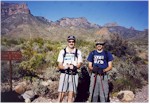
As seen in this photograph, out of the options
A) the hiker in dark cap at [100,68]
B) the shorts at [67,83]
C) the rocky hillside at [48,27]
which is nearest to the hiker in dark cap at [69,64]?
the shorts at [67,83]

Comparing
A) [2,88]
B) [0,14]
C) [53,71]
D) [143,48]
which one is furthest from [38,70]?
[143,48]

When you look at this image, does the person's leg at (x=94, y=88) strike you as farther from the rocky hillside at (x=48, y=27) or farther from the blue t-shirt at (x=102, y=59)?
the rocky hillside at (x=48, y=27)

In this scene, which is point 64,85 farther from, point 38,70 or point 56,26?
point 56,26

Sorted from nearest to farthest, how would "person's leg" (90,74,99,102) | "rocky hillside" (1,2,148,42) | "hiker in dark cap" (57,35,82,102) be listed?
"hiker in dark cap" (57,35,82,102) → "person's leg" (90,74,99,102) → "rocky hillside" (1,2,148,42)

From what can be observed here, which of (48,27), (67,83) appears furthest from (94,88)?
(48,27)

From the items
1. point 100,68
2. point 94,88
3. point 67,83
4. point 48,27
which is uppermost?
point 48,27

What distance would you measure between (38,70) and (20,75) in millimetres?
531

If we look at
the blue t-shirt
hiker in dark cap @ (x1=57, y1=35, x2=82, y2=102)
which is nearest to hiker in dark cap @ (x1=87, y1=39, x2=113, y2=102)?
the blue t-shirt

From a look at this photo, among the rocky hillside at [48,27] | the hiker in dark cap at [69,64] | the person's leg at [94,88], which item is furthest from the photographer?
the rocky hillside at [48,27]

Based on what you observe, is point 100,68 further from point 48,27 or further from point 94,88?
point 48,27

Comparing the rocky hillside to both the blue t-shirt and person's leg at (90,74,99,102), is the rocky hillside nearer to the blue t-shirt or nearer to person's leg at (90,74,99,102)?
the blue t-shirt

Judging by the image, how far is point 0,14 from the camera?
848cm

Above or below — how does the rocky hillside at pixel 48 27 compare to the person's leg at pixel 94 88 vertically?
above

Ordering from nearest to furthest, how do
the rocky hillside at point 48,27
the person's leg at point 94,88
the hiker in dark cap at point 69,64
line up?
the hiker in dark cap at point 69,64 < the person's leg at point 94,88 < the rocky hillside at point 48,27
